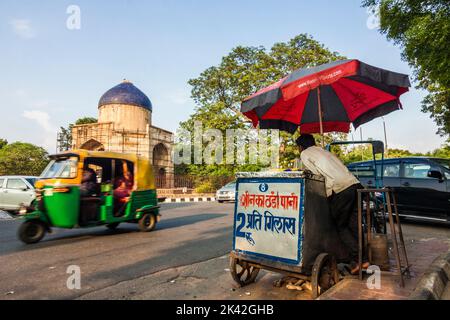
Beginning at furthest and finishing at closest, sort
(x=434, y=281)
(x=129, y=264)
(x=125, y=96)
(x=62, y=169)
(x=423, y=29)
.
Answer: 1. (x=125, y=96)
2. (x=423, y=29)
3. (x=62, y=169)
4. (x=129, y=264)
5. (x=434, y=281)

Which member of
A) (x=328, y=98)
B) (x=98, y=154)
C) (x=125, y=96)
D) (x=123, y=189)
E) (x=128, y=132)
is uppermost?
(x=125, y=96)

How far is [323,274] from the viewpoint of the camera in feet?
10.3

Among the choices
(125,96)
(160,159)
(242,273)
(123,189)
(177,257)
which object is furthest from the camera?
(160,159)

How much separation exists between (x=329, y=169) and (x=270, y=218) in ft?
3.09

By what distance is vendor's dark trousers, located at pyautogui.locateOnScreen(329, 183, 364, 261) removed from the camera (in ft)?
11.4

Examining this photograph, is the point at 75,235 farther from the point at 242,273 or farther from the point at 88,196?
the point at 242,273

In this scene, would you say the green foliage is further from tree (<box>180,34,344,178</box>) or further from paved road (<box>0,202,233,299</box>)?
paved road (<box>0,202,233,299</box>)

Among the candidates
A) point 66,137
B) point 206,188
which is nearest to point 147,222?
point 206,188

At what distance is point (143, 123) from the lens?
3328 centimetres

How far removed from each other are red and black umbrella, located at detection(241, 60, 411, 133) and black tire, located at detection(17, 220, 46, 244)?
4962 millimetres

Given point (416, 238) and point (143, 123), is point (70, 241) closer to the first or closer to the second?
point (416, 238)
